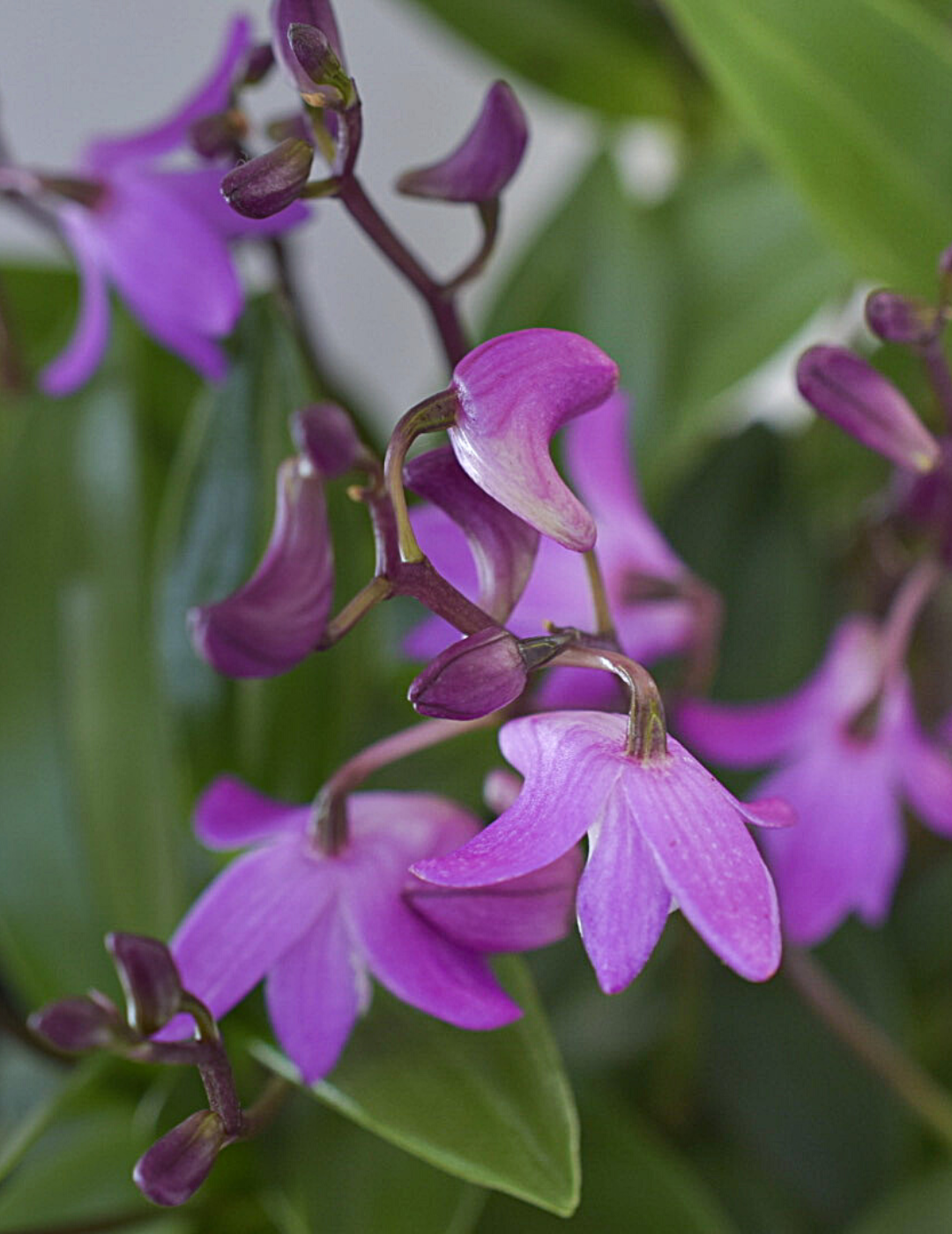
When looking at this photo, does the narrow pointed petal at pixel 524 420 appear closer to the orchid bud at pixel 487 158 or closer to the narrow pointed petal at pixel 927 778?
the orchid bud at pixel 487 158

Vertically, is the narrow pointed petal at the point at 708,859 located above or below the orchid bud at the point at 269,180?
below

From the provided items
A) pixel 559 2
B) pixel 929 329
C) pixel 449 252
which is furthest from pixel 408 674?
pixel 449 252

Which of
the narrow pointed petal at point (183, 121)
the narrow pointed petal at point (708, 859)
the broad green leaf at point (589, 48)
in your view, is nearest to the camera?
the narrow pointed petal at point (708, 859)

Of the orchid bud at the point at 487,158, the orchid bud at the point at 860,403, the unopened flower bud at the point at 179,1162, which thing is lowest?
the unopened flower bud at the point at 179,1162

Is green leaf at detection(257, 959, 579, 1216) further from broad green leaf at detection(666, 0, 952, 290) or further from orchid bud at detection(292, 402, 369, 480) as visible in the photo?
broad green leaf at detection(666, 0, 952, 290)


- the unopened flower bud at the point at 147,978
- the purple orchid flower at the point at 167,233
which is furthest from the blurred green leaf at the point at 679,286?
the unopened flower bud at the point at 147,978

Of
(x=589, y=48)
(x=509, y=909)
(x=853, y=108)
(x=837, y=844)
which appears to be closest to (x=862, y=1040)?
(x=837, y=844)

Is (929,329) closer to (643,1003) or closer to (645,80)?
(643,1003)
